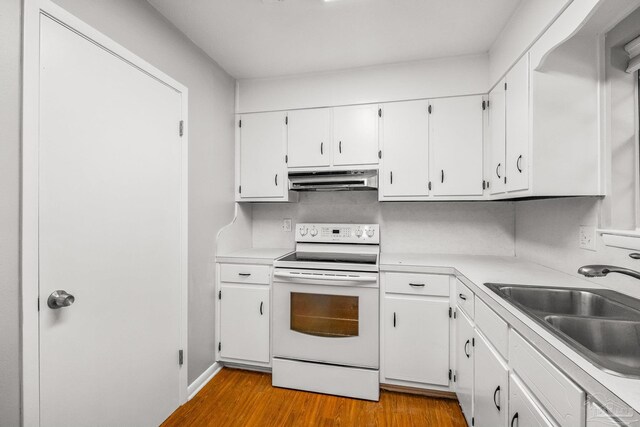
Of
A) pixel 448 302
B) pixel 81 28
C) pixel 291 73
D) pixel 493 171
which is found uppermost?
pixel 291 73

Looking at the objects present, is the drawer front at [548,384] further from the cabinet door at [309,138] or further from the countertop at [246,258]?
the cabinet door at [309,138]

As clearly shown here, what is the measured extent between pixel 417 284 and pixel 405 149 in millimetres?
1068

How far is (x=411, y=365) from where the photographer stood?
6.42 ft

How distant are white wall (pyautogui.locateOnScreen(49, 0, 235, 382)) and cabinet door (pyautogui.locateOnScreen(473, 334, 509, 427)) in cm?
180

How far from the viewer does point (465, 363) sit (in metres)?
1.67

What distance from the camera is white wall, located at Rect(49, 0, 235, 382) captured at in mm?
1586

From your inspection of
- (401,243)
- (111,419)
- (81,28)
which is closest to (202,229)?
(111,419)

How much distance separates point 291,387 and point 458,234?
1852 mm

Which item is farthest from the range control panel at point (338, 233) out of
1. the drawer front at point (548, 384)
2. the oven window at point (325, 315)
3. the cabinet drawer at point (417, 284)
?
the drawer front at point (548, 384)

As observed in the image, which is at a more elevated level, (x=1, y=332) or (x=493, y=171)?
(x=493, y=171)

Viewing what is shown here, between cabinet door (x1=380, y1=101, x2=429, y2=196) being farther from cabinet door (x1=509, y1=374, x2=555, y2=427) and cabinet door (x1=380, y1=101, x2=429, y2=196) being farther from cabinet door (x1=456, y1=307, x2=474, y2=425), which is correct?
cabinet door (x1=509, y1=374, x2=555, y2=427)

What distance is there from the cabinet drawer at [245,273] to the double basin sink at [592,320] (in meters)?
1.53

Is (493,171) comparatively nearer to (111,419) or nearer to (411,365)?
(411,365)

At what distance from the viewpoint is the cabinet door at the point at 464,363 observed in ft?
5.17
